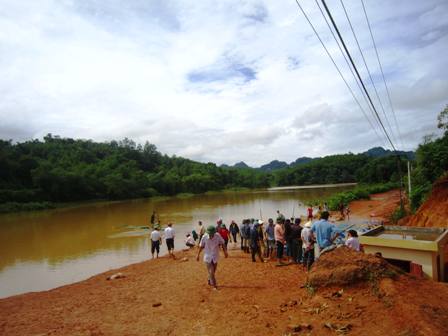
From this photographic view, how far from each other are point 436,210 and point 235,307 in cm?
1170

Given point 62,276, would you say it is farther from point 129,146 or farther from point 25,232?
point 129,146

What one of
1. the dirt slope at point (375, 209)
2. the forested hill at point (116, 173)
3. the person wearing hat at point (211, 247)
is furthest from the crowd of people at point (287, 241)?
the forested hill at point (116, 173)

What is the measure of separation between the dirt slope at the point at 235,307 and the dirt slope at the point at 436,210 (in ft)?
24.2

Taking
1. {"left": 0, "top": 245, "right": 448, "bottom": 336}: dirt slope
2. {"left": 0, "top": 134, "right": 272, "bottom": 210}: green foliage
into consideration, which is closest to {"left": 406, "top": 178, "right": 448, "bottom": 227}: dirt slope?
{"left": 0, "top": 245, "right": 448, "bottom": 336}: dirt slope

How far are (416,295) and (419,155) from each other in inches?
881

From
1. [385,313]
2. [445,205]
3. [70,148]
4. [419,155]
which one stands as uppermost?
[70,148]

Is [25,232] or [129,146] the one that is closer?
[25,232]

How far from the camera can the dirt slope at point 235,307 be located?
5.05 m

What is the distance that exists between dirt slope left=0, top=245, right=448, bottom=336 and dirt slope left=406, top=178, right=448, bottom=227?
7383mm

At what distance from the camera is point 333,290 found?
6.14 meters

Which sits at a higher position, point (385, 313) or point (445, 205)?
point (445, 205)

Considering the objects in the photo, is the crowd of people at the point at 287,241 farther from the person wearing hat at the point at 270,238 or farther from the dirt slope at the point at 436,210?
the dirt slope at the point at 436,210

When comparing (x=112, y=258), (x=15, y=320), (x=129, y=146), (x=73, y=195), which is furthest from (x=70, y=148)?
(x=15, y=320)

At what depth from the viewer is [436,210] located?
13.9m
